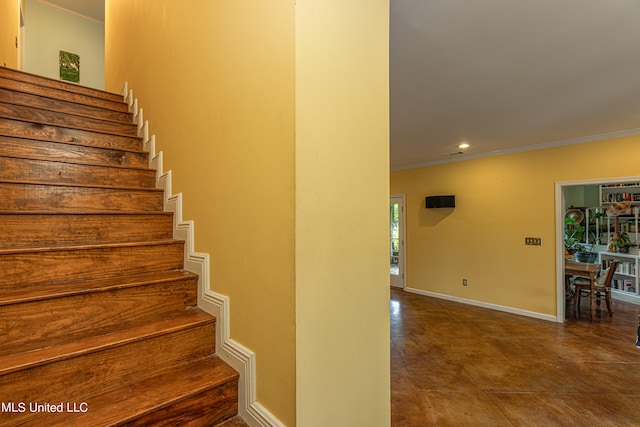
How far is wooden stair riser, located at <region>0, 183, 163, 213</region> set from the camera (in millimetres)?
1563

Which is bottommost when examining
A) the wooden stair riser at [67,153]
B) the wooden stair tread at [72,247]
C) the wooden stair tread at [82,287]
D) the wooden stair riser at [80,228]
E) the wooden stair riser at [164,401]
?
the wooden stair riser at [164,401]

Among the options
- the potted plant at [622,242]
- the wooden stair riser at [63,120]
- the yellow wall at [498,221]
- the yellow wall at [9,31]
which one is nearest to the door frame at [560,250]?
the yellow wall at [498,221]

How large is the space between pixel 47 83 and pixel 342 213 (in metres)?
3.32

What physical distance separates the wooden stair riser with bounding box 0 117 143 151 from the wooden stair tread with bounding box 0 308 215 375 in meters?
1.56

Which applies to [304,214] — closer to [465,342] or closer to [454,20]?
[454,20]

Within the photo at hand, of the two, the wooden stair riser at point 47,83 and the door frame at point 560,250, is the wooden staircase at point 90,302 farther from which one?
the door frame at point 560,250

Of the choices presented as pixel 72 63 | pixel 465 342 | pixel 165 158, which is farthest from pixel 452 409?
pixel 72 63

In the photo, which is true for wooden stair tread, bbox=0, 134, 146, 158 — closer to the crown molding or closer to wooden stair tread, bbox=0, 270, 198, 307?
wooden stair tread, bbox=0, 270, 198, 307

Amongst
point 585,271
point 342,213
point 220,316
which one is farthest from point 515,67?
point 585,271

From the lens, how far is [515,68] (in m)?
2.16

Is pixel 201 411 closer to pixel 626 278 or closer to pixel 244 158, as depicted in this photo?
pixel 244 158

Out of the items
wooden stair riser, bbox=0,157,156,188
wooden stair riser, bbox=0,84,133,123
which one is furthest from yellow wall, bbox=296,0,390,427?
wooden stair riser, bbox=0,84,133,123

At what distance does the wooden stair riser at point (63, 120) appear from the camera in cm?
211

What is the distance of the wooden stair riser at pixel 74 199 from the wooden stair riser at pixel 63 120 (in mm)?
815
